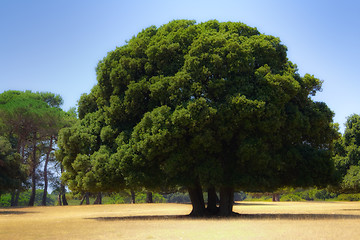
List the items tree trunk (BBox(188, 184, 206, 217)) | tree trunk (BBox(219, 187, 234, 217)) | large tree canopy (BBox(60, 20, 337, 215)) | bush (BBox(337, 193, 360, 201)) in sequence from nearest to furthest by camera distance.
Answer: large tree canopy (BBox(60, 20, 337, 215)), tree trunk (BBox(219, 187, 234, 217)), tree trunk (BBox(188, 184, 206, 217)), bush (BBox(337, 193, 360, 201))

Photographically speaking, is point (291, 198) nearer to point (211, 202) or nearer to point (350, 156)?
point (350, 156)

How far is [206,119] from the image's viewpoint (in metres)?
19.9

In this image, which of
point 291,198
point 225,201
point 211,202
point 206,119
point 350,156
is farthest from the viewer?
point 291,198

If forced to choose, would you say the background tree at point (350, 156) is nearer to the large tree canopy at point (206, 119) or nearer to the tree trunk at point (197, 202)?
the large tree canopy at point (206, 119)

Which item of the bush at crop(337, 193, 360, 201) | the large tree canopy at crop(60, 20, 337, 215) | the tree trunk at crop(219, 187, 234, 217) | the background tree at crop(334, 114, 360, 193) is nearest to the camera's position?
the large tree canopy at crop(60, 20, 337, 215)

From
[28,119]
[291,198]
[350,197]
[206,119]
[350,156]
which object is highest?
[28,119]

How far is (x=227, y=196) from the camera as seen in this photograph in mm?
22812

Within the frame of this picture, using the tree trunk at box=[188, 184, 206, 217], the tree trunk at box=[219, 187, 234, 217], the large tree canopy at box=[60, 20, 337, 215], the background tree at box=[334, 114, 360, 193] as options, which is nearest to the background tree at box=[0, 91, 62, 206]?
the large tree canopy at box=[60, 20, 337, 215]

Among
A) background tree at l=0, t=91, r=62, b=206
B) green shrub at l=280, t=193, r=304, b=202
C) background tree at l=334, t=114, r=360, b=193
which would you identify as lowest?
green shrub at l=280, t=193, r=304, b=202

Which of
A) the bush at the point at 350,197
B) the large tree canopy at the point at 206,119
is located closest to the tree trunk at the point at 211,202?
the large tree canopy at the point at 206,119

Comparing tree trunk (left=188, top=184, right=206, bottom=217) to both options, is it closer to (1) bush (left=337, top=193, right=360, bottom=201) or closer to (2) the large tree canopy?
(2) the large tree canopy

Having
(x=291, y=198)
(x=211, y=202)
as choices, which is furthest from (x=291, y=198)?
(x=211, y=202)

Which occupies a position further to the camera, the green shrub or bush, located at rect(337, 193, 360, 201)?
the green shrub

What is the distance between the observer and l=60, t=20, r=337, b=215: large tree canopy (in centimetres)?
2023
